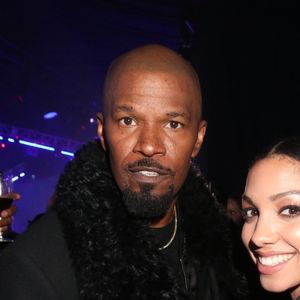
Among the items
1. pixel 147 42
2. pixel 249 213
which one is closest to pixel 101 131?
pixel 249 213

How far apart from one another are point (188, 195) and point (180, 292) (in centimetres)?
75

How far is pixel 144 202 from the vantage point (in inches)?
66.1

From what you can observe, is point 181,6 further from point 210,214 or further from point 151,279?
point 151,279

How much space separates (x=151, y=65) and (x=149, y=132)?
0.34m

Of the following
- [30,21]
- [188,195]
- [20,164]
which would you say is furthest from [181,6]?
[20,164]

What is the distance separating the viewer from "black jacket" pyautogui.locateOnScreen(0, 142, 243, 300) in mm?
1430

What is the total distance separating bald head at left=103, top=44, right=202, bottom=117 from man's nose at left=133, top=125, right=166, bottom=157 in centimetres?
29

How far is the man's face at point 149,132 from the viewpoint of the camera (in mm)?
1695

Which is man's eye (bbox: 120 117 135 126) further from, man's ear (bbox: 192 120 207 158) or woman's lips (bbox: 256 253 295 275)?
woman's lips (bbox: 256 253 295 275)

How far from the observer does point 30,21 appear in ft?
21.6

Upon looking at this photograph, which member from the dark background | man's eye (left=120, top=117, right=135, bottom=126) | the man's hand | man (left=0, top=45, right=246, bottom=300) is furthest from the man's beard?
the dark background

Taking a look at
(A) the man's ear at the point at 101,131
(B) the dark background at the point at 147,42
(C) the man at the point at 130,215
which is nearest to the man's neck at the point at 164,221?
(C) the man at the point at 130,215

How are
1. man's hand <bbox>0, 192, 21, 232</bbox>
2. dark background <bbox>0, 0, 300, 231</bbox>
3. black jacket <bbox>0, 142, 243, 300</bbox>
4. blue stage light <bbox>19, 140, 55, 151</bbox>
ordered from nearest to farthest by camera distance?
black jacket <bbox>0, 142, 243, 300</bbox> < man's hand <bbox>0, 192, 21, 232</bbox> < dark background <bbox>0, 0, 300, 231</bbox> < blue stage light <bbox>19, 140, 55, 151</bbox>

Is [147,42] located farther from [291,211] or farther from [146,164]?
[291,211]
